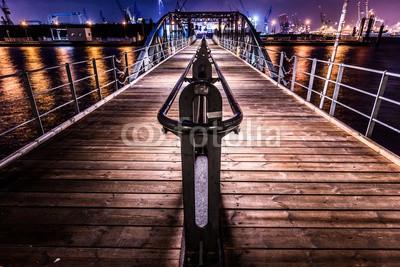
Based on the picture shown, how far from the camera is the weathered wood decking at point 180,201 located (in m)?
2.07

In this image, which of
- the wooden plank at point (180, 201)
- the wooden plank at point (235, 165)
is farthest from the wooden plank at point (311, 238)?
the wooden plank at point (235, 165)

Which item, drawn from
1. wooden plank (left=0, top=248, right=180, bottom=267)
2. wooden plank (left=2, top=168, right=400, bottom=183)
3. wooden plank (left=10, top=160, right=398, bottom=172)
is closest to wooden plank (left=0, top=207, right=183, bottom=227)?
wooden plank (left=0, top=248, right=180, bottom=267)

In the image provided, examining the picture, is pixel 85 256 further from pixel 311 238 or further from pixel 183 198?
pixel 311 238

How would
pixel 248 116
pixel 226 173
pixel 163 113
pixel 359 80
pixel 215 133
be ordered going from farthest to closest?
pixel 359 80 < pixel 248 116 < pixel 226 173 < pixel 163 113 < pixel 215 133

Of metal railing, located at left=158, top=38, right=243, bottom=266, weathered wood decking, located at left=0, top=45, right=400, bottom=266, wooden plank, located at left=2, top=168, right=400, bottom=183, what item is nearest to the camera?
metal railing, located at left=158, top=38, right=243, bottom=266

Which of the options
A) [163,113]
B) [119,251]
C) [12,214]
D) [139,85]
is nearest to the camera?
[163,113]

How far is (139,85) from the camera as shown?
8664 mm

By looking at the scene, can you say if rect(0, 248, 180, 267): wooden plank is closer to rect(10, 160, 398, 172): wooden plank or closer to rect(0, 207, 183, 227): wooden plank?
rect(0, 207, 183, 227): wooden plank

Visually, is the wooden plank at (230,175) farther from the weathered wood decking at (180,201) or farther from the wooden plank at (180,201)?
the wooden plank at (180,201)

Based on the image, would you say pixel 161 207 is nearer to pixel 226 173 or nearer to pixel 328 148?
pixel 226 173

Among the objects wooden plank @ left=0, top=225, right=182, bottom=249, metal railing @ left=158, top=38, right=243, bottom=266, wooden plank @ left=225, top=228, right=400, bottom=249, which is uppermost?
metal railing @ left=158, top=38, right=243, bottom=266

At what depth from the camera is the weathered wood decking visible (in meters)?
2.07

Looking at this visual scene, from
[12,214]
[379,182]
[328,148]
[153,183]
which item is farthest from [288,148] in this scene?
[12,214]

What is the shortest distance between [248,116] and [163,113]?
4.16 metres
